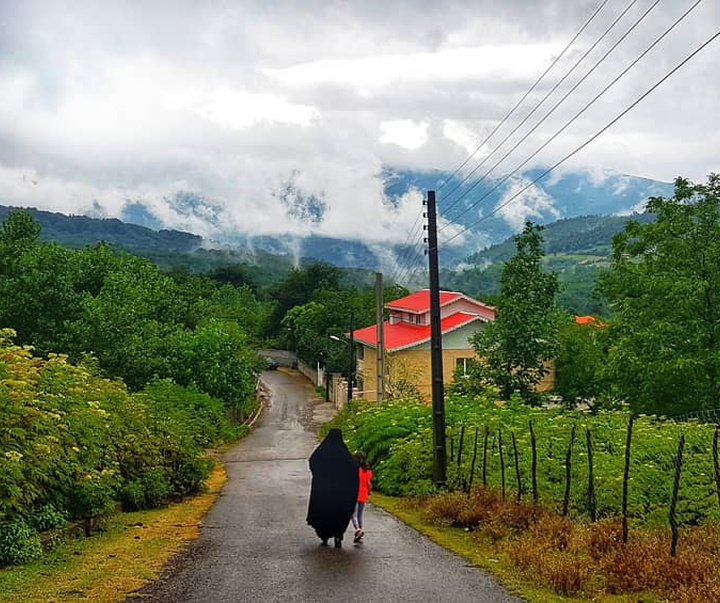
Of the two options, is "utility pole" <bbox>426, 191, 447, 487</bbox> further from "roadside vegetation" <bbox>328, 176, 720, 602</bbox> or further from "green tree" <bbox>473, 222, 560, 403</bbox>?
"green tree" <bbox>473, 222, 560, 403</bbox>

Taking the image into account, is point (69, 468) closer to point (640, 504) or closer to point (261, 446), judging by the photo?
point (640, 504)

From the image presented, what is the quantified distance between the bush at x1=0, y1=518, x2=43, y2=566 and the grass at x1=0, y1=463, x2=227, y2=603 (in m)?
0.18

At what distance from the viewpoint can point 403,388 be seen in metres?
51.4

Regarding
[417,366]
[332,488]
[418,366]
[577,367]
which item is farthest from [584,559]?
[418,366]

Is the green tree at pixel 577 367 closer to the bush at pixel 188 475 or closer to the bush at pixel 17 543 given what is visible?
the bush at pixel 188 475

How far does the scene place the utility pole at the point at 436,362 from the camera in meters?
20.6

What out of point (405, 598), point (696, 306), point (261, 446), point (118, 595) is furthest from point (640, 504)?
point (261, 446)

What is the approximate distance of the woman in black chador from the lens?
13625 mm

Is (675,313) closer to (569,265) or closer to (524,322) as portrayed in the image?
(524,322)

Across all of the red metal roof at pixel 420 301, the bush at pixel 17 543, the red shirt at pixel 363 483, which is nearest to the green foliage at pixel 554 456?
the red shirt at pixel 363 483

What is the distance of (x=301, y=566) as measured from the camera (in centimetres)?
1216

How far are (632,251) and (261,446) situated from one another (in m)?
21.2

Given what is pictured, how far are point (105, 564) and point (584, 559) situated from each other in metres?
6.45

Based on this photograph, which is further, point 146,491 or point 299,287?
point 299,287
